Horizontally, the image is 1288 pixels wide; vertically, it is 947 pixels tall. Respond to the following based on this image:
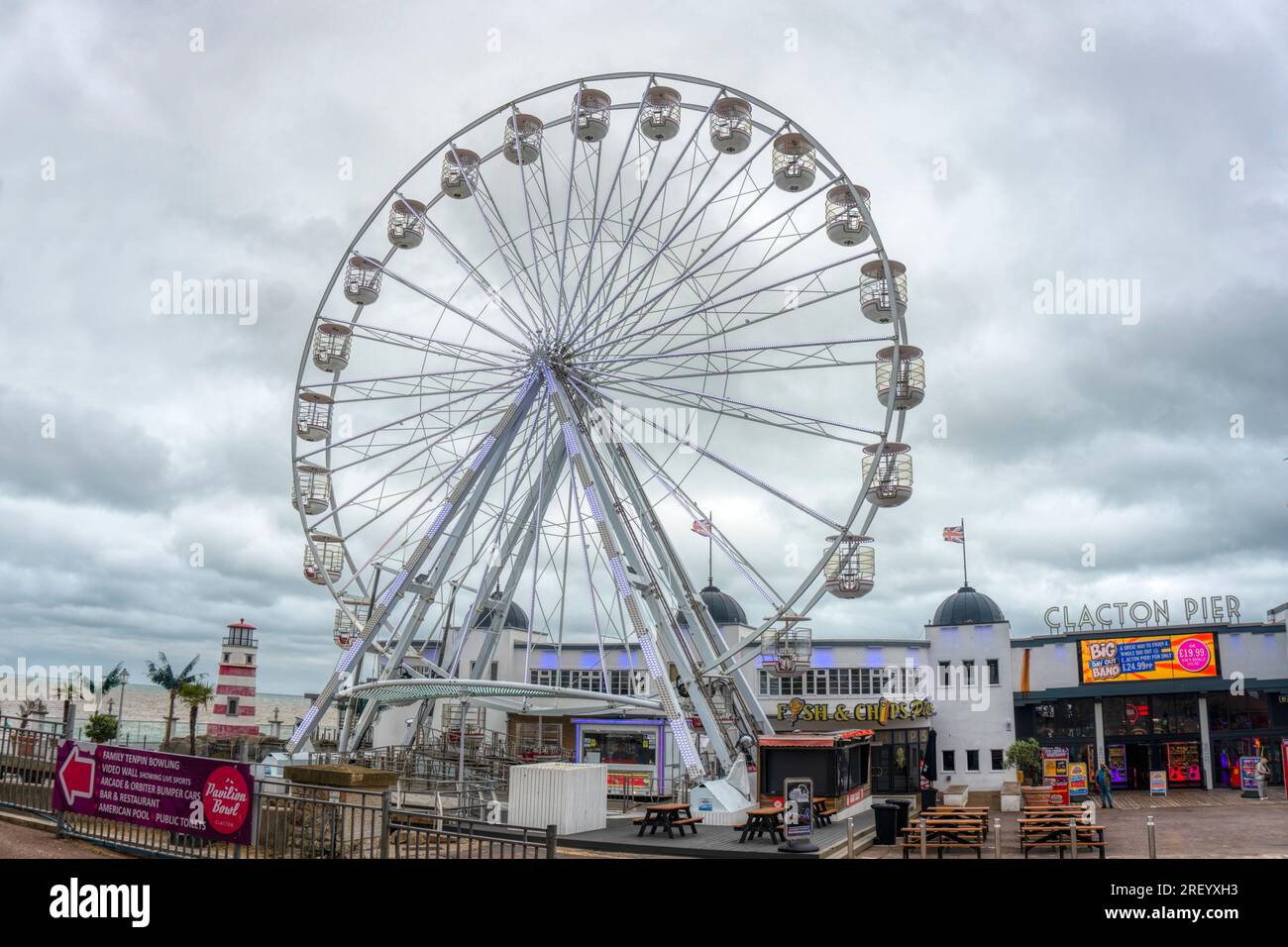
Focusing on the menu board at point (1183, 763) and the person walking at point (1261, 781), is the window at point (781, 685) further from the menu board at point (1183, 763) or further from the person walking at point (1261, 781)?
the person walking at point (1261, 781)

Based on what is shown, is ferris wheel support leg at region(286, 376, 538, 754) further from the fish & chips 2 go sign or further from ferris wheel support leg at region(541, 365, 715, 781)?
the fish & chips 2 go sign

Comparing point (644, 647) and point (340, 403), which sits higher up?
point (340, 403)

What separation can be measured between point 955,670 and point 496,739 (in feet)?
61.4

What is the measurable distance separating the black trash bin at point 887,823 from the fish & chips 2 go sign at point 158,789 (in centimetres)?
1425

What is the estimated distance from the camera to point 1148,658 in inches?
1623

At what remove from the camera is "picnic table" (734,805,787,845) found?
68.3 ft

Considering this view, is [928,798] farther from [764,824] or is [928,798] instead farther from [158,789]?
[158,789]

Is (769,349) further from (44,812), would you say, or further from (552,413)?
(44,812)

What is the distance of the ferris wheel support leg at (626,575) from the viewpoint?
24.2m

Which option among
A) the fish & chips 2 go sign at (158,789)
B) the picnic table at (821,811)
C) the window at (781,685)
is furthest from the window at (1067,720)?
the fish & chips 2 go sign at (158,789)

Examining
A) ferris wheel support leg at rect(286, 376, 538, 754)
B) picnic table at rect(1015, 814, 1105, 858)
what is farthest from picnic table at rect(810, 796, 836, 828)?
ferris wheel support leg at rect(286, 376, 538, 754)

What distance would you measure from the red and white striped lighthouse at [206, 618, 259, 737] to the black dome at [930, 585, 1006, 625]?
122ft

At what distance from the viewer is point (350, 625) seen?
30922 mm
